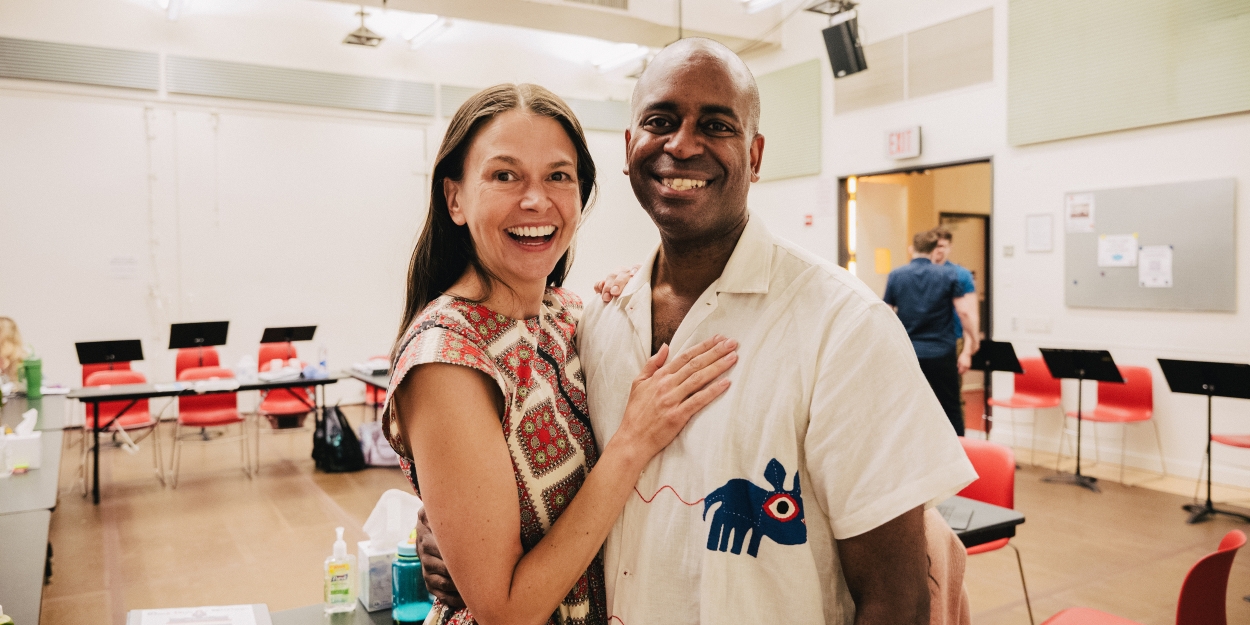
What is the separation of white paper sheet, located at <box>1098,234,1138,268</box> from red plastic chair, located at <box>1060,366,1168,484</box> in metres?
→ 0.86

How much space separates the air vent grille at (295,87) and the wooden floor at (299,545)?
433 centimetres

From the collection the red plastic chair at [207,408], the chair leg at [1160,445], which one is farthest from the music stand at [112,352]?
the chair leg at [1160,445]

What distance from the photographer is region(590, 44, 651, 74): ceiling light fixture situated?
10148 millimetres

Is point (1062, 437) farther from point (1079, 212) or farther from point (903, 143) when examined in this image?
point (903, 143)

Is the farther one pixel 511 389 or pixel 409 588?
pixel 409 588

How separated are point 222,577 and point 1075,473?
6.16 m

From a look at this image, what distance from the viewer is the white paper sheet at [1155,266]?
20.4ft

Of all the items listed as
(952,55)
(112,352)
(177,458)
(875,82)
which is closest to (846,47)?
(875,82)

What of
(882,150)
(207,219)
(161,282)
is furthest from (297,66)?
(882,150)

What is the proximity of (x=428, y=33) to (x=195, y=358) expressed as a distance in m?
4.58

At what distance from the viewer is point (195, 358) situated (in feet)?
24.3

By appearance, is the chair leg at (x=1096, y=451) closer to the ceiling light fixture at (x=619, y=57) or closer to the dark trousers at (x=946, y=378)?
the dark trousers at (x=946, y=378)

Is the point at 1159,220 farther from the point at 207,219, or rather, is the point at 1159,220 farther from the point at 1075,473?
the point at 207,219

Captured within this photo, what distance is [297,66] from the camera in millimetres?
9320
